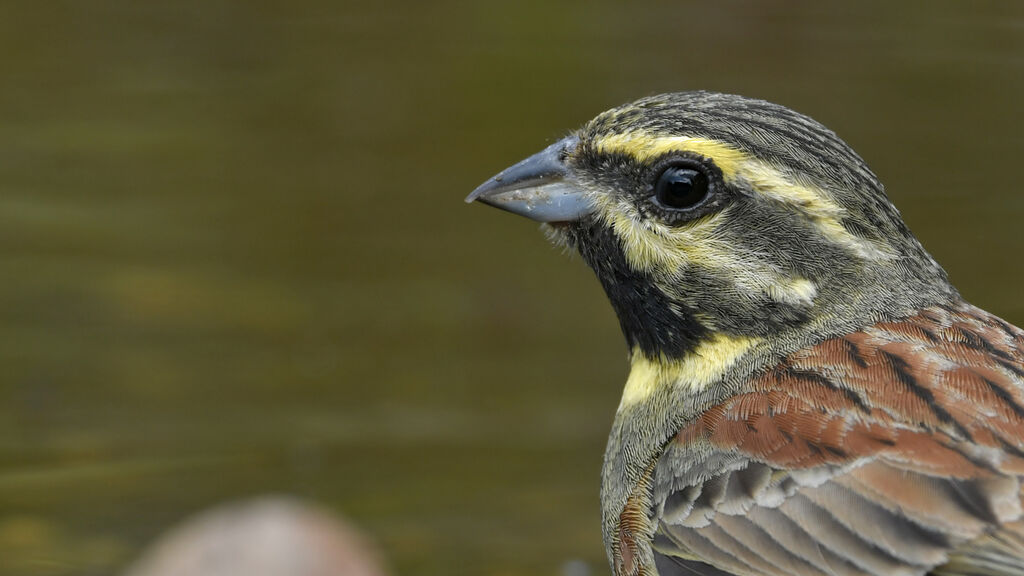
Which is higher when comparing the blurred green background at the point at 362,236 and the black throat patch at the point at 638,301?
the blurred green background at the point at 362,236

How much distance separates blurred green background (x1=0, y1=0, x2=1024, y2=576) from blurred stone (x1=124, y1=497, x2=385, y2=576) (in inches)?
39.0

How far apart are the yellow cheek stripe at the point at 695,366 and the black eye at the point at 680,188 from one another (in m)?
0.42

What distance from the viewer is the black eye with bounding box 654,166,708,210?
16.1 feet

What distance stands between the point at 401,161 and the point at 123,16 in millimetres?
2638

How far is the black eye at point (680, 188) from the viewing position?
4.92 meters

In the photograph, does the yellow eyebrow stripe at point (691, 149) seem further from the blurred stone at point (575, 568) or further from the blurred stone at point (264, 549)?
the blurred stone at point (575, 568)

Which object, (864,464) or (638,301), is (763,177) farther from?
(864,464)

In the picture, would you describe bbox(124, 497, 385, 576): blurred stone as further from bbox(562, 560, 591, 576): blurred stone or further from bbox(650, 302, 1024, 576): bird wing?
bbox(650, 302, 1024, 576): bird wing

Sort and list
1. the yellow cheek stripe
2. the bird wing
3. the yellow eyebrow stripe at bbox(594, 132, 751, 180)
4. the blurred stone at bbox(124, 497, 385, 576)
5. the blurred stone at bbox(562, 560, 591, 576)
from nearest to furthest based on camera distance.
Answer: the bird wing → the yellow eyebrow stripe at bbox(594, 132, 751, 180) → the yellow cheek stripe → the blurred stone at bbox(124, 497, 385, 576) → the blurred stone at bbox(562, 560, 591, 576)

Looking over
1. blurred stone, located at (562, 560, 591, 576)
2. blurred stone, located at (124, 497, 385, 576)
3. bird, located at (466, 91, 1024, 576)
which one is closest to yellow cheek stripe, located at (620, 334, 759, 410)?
bird, located at (466, 91, 1024, 576)

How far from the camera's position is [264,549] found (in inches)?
261

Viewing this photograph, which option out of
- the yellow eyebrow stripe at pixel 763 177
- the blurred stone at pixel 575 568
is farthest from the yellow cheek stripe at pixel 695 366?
the blurred stone at pixel 575 568

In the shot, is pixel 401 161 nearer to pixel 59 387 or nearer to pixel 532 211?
pixel 59 387

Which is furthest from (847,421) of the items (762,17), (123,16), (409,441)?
(123,16)
